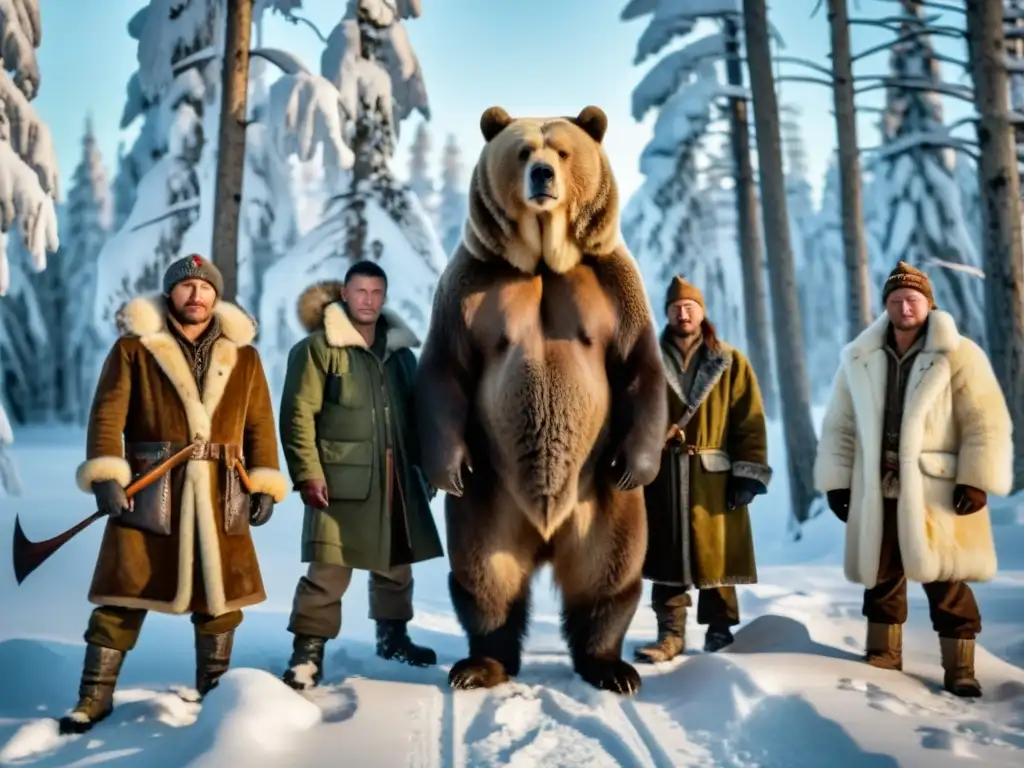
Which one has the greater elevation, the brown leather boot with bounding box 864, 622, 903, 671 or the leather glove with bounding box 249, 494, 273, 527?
the leather glove with bounding box 249, 494, 273, 527

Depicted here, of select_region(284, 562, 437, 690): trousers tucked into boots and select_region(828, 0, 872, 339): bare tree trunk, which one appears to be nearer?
select_region(284, 562, 437, 690): trousers tucked into boots

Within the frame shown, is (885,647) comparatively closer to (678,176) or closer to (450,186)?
(678,176)

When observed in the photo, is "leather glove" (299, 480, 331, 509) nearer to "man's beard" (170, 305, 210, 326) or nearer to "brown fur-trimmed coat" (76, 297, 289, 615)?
"brown fur-trimmed coat" (76, 297, 289, 615)

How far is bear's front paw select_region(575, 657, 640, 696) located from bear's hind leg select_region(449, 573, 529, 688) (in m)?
0.27

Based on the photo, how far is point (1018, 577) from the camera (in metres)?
5.49

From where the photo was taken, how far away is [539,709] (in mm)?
3023

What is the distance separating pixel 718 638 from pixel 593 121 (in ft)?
7.80

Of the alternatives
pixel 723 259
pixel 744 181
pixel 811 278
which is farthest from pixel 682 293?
pixel 811 278

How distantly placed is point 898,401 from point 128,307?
2958mm

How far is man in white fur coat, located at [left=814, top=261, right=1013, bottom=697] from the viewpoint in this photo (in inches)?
131

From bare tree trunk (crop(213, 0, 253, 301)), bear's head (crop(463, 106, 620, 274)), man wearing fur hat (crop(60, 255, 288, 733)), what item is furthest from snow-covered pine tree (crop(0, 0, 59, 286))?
bear's head (crop(463, 106, 620, 274))

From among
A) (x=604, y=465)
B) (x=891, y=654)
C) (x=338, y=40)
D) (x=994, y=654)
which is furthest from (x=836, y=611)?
(x=338, y=40)

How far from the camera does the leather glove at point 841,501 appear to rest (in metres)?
3.70

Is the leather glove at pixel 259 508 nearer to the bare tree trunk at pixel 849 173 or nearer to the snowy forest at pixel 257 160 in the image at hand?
the snowy forest at pixel 257 160
